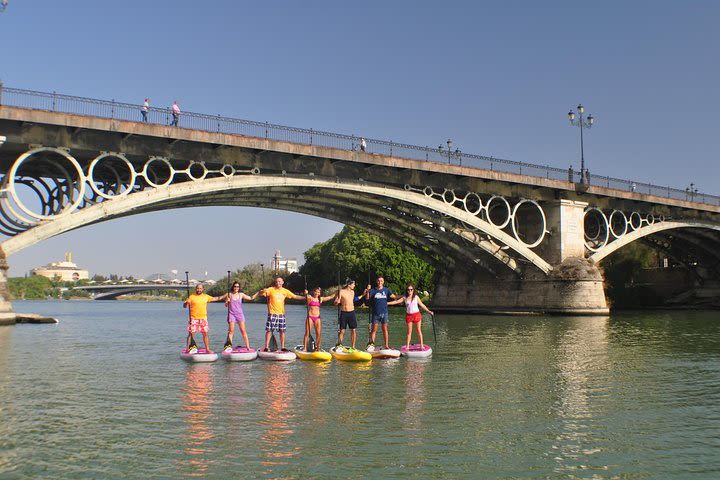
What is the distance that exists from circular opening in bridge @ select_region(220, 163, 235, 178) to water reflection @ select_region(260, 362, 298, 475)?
22110mm

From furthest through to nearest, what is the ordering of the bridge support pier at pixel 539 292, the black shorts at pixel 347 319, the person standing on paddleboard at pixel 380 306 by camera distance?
the bridge support pier at pixel 539 292
the black shorts at pixel 347 319
the person standing on paddleboard at pixel 380 306

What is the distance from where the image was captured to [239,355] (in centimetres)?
1959

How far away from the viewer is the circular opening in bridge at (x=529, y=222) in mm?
52812

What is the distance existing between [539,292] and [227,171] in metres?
26.0

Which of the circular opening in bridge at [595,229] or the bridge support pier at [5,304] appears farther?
the circular opening in bridge at [595,229]

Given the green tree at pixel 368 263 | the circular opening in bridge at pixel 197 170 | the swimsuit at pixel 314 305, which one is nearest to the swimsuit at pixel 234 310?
the swimsuit at pixel 314 305

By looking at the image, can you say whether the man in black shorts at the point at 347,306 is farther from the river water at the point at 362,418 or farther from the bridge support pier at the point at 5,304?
the bridge support pier at the point at 5,304

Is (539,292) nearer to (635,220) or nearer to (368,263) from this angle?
(635,220)

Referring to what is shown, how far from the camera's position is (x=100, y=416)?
1166 centimetres

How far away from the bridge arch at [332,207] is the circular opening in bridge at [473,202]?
124 cm

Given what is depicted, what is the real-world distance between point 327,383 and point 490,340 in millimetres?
14844

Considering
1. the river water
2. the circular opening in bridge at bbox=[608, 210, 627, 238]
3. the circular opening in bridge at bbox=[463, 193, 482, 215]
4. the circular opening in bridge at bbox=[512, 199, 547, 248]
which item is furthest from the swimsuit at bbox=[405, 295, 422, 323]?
the circular opening in bridge at bbox=[608, 210, 627, 238]

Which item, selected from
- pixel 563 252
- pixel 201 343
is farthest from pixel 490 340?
pixel 563 252

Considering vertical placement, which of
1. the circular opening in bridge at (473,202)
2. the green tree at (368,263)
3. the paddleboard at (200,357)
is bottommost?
the paddleboard at (200,357)
